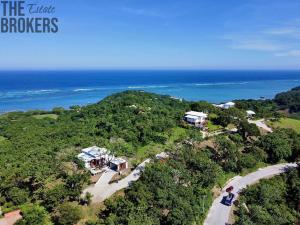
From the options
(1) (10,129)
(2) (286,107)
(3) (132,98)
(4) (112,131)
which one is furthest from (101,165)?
(2) (286,107)

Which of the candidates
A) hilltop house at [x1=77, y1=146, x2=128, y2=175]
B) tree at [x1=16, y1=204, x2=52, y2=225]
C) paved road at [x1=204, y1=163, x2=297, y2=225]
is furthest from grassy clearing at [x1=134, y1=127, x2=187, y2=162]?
tree at [x1=16, y1=204, x2=52, y2=225]

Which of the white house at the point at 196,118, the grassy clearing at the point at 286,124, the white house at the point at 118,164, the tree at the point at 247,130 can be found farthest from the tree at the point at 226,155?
the grassy clearing at the point at 286,124

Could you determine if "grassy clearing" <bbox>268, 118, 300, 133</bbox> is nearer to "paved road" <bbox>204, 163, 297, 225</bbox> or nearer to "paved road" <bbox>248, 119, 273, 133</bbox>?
"paved road" <bbox>248, 119, 273, 133</bbox>

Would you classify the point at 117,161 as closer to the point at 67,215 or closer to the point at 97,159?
the point at 97,159

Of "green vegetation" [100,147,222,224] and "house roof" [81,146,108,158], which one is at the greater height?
"house roof" [81,146,108,158]

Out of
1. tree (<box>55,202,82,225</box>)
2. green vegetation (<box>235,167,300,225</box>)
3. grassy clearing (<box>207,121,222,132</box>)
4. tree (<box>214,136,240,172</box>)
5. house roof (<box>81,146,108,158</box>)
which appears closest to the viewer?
tree (<box>55,202,82,225</box>)

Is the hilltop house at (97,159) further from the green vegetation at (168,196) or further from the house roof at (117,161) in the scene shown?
the green vegetation at (168,196)

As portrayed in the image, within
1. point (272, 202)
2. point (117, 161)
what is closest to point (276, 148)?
point (272, 202)

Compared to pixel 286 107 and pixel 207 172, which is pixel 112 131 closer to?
pixel 207 172
